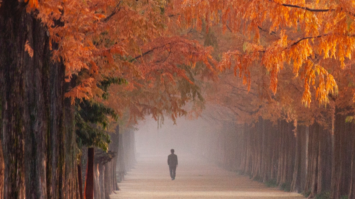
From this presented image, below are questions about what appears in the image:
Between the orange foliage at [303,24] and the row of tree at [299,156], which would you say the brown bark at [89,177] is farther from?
the row of tree at [299,156]

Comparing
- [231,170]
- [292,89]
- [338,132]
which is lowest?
[231,170]

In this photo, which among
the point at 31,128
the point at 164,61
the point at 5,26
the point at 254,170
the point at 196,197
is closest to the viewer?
the point at 5,26

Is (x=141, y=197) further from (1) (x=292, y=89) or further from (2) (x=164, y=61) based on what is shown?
(2) (x=164, y=61)

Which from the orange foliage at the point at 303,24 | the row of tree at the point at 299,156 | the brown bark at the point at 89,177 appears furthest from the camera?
the row of tree at the point at 299,156

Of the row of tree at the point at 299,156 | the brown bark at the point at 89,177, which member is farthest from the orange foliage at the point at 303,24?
the row of tree at the point at 299,156

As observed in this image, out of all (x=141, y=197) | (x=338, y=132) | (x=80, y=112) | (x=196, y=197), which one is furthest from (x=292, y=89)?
(x=80, y=112)

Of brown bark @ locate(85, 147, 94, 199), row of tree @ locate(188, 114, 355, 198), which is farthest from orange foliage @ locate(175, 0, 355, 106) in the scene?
row of tree @ locate(188, 114, 355, 198)

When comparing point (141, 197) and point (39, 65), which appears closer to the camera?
point (39, 65)

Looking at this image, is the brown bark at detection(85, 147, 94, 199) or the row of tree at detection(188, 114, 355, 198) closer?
the brown bark at detection(85, 147, 94, 199)

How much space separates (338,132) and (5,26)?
14505mm

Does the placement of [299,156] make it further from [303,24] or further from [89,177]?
[303,24]

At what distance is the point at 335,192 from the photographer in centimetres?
2100

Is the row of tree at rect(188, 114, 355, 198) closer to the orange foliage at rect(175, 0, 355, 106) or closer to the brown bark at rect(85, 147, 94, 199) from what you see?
the brown bark at rect(85, 147, 94, 199)

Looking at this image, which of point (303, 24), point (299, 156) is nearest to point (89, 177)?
point (303, 24)
